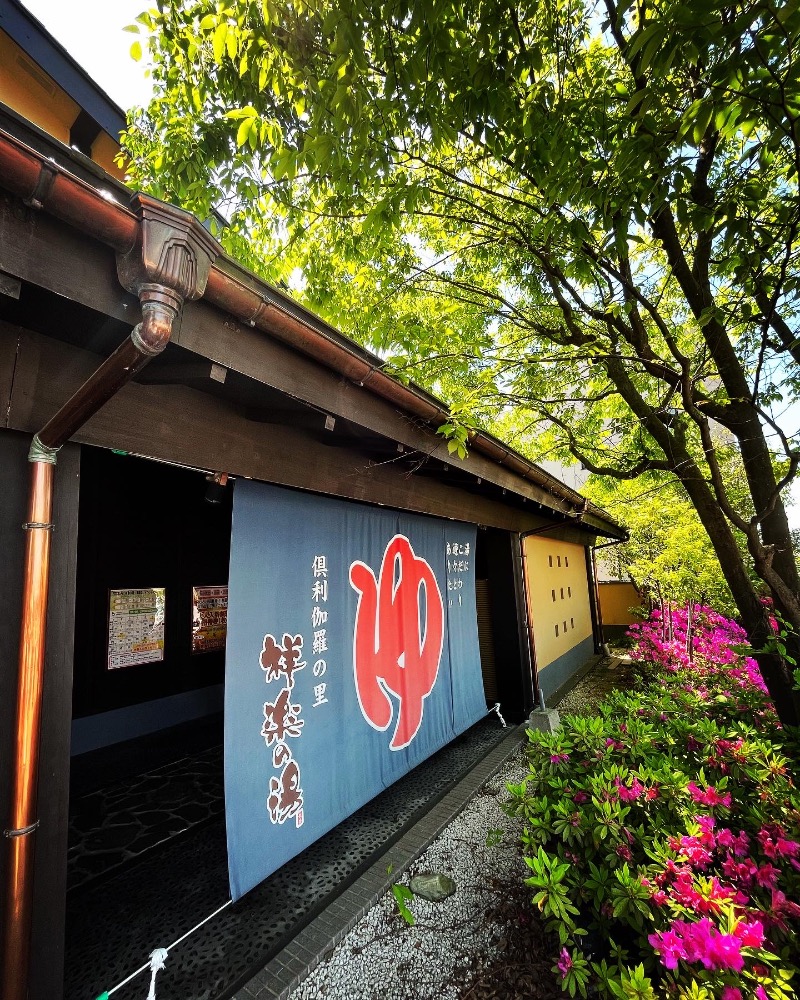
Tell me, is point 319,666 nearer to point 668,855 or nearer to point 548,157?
point 668,855

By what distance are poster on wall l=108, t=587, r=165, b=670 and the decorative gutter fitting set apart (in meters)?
5.80

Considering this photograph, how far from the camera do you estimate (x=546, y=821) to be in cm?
322

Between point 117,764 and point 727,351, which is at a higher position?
point 727,351

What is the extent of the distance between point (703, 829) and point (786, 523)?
3.02 metres

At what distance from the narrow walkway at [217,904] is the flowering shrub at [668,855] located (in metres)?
1.81

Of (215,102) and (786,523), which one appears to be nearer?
(215,102)

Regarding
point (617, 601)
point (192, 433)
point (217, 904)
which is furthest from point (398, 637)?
point (617, 601)

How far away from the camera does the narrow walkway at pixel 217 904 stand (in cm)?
302

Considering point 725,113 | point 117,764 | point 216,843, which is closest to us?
point 725,113

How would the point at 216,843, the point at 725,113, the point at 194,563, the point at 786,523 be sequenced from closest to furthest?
1. the point at 725,113
2. the point at 786,523
3. the point at 216,843
4. the point at 194,563

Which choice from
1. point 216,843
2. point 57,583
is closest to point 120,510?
point 216,843

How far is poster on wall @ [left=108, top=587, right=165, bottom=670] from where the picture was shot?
6.99 m

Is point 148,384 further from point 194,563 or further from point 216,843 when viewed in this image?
point 194,563

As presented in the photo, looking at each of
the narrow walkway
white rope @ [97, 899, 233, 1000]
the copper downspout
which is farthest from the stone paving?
the copper downspout
